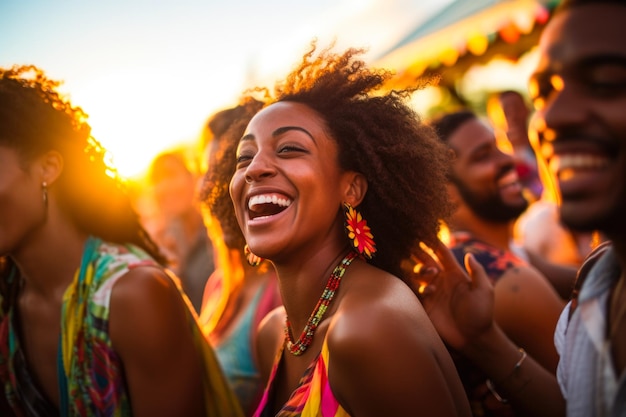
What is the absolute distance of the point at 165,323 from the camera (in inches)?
93.7

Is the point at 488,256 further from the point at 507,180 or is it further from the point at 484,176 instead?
the point at 507,180

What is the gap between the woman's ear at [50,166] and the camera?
2.66 metres

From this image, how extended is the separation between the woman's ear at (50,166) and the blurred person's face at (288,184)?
1.09 m

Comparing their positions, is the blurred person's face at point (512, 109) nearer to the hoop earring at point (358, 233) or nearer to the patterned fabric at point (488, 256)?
the patterned fabric at point (488, 256)

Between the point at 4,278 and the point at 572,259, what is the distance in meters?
3.81

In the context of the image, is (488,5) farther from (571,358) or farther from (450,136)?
(571,358)

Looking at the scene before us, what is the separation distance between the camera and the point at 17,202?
2518mm

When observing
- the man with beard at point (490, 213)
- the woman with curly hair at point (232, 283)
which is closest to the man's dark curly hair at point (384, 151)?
the man with beard at point (490, 213)

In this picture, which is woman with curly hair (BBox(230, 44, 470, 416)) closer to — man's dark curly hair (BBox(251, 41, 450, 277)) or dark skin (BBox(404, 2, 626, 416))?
man's dark curly hair (BBox(251, 41, 450, 277))

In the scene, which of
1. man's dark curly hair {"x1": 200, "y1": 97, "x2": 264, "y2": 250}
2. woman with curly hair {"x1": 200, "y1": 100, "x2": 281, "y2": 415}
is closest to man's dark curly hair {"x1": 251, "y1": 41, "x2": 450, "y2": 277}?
man's dark curly hair {"x1": 200, "y1": 97, "x2": 264, "y2": 250}

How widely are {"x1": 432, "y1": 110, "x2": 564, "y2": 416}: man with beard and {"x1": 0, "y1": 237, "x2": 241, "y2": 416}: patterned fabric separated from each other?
1401 millimetres

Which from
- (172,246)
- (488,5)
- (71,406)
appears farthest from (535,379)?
(488,5)

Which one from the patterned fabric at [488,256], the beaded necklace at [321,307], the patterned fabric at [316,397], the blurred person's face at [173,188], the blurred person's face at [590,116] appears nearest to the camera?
the blurred person's face at [590,116]

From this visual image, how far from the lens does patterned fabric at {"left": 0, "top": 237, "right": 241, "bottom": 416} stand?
237cm
